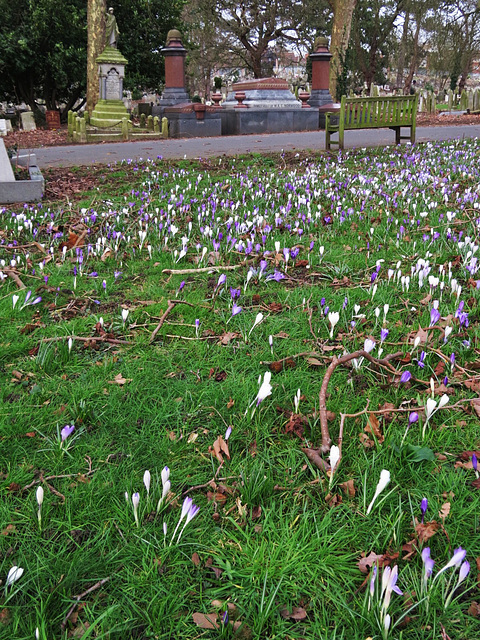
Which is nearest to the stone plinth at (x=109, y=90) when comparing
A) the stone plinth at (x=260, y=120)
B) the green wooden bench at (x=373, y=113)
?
the stone plinth at (x=260, y=120)

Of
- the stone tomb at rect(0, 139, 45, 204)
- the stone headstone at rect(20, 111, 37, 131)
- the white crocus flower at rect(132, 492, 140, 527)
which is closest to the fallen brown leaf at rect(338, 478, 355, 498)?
the white crocus flower at rect(132, 492, 140, 527)

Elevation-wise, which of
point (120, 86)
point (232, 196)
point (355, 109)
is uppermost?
point (120, 86)

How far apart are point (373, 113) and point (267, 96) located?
1231 centimetres

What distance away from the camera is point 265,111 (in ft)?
72.8

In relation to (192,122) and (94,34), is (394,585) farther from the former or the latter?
(94,34)

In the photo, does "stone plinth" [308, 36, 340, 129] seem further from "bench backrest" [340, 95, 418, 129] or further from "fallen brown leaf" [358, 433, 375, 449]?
"fallen brown leaf" [358, 433, 375, 449]

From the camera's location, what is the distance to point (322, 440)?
6.90ft

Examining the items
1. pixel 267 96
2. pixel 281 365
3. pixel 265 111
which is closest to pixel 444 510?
pixel 281 365

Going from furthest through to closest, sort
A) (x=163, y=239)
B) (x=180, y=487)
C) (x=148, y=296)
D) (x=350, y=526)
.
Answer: (x=163, y=239) < (x=148, y=296) < (x=180, y=487) < (x=350, y=526)

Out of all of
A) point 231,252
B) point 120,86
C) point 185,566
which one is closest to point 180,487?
point 185,566

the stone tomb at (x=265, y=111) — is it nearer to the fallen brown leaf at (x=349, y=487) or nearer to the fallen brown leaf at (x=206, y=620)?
→ the fallen brown leaf at (x=349, y=487)

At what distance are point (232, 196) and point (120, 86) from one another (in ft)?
61.3

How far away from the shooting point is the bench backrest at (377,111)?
11741 mm

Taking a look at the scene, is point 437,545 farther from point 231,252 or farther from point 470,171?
point 470,171
